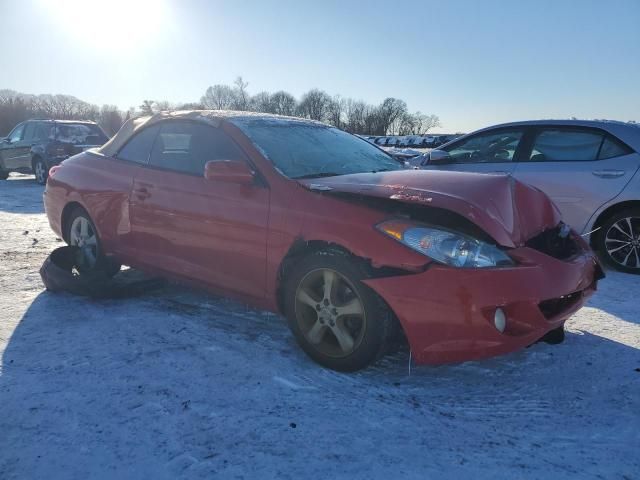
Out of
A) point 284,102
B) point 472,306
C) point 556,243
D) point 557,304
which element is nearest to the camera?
point 472,306

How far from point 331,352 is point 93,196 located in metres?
2.61

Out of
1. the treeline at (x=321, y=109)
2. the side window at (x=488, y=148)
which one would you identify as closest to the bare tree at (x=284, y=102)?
the treeline at (x=321, y=109)

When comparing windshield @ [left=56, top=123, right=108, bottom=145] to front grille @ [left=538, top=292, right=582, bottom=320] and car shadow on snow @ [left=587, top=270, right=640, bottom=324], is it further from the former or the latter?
front grille @ [left=538, top=292, right=582, bottom=320]

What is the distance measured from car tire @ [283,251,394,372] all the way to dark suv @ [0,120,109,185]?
11.6 meters

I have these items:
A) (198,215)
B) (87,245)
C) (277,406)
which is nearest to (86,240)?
(87,245)

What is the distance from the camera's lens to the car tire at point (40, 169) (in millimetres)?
13031

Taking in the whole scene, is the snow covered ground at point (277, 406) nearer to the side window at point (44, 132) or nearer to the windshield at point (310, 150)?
the windshield at point (310, 150)

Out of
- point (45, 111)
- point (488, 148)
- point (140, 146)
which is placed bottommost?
point (140, 146)

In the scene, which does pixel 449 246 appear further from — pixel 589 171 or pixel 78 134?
pixel 78 134

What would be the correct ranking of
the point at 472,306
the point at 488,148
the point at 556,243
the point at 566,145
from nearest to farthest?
the point at 472,306 < the point at 556,243 < the point at 566,145 < the point at 488,148

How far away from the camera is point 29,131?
1388 centimetres

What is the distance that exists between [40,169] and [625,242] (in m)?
12.9

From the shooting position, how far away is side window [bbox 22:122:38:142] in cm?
1372

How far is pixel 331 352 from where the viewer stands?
2.95 metres
